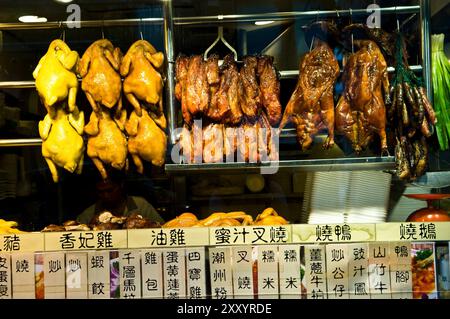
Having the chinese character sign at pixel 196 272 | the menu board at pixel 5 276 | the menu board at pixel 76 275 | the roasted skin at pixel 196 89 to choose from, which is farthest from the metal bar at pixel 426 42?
the menu board at pixel 5 276

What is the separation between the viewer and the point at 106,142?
3.58 metres

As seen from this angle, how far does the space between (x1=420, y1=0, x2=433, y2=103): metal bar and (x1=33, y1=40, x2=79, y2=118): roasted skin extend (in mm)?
2092

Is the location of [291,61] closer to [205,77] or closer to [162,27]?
[205,77]

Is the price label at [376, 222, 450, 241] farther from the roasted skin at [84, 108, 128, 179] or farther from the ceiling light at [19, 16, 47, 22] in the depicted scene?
the ceiling light at [19, 16, 47, 22]

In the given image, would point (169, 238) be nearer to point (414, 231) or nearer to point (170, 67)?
point (170, 67)

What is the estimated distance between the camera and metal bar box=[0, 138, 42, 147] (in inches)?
146

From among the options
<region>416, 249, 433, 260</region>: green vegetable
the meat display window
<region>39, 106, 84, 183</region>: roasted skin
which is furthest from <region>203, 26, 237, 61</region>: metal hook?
<region>416, 249, 433, 260</region>: green vegetable

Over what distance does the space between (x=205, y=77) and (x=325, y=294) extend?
Answer: 4.68ft

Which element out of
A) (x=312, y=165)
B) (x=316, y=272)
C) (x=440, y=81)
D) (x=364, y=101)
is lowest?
(x=316, y=272)

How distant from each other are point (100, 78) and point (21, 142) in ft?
2.14

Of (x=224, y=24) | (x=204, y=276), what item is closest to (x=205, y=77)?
(x=224, y=24)

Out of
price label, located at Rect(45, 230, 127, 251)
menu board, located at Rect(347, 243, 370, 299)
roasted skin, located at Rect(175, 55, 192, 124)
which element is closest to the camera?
menu board, located at Rect(347, 243, 370, 299)

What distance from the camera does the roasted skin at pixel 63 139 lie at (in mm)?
3582

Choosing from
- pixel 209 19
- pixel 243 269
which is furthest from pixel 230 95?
pixel 243 269
